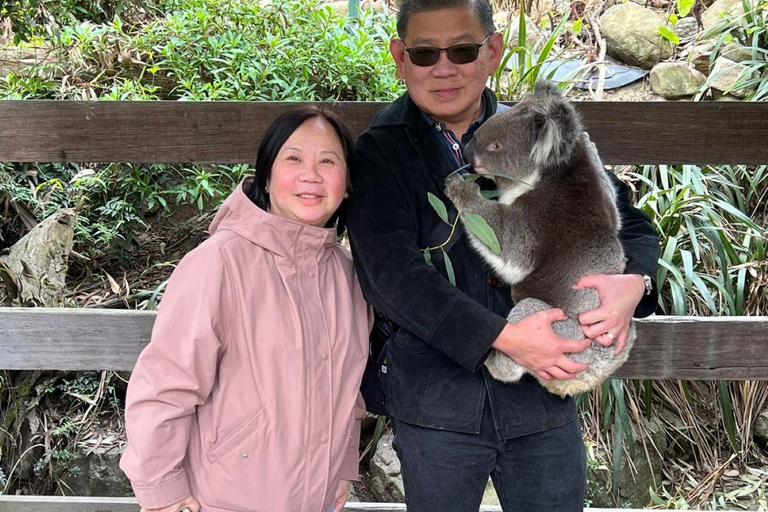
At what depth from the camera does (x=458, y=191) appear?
1768 mm

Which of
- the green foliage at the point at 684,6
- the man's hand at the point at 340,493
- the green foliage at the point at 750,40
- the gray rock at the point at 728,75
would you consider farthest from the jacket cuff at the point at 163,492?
the green foliage at the point at 684,6

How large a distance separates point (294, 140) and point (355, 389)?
0.62 meters

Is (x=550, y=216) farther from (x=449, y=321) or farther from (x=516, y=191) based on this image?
(x=449, y=321)

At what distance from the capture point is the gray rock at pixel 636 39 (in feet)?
17.1

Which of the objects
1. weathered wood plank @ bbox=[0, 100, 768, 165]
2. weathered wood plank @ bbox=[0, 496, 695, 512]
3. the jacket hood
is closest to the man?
the jacket hood

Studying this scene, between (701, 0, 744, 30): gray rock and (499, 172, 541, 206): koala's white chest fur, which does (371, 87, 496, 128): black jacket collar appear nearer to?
(499, 172, 541, 206): koala's white chest fur

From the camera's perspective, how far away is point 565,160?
6.15ft

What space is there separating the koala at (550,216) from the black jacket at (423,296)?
53 mm

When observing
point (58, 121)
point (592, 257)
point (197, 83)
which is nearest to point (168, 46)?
point (197, 83)

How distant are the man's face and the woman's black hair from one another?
225 millimetres

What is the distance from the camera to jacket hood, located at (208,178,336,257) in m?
1.59

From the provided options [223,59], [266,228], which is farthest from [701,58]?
[266,228]

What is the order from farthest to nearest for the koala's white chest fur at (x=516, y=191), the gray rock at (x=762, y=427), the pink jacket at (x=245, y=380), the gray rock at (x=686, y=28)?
the gray rock at (x=686, y=28) < the gray rock at (x=762, y=427) < the koala's white chest fur at (x=516, y=191) < the pink jacket at (x=245, y=380)

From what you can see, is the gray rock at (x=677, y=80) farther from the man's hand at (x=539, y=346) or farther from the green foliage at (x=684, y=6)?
the man's hand at (x=539, y=346)
